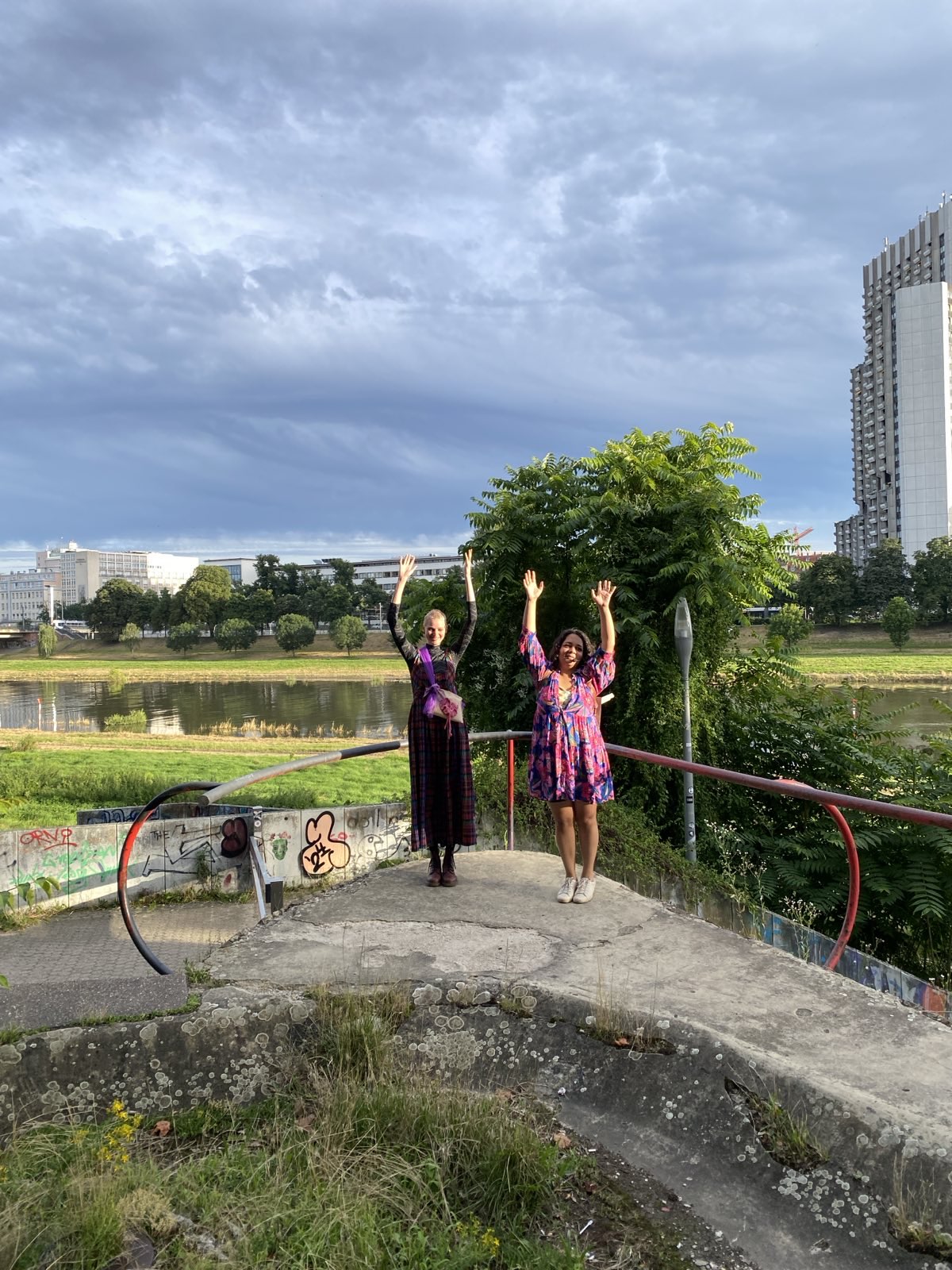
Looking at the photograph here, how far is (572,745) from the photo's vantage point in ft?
18.0

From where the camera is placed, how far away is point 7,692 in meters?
70.8

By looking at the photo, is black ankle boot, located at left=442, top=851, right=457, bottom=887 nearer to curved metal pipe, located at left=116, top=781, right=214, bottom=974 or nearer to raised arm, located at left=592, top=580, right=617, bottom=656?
raised arm, located at left=592, top=580, right=617, bottom=656

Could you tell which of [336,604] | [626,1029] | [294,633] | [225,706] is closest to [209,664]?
[294,633]

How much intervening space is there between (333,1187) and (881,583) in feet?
326

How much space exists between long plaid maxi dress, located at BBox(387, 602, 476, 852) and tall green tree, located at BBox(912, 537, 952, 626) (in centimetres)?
8984

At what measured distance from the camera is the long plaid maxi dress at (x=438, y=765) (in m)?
5.82

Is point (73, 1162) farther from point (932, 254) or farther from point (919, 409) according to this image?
point (932, 254)

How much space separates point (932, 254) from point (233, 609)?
125227 millimetres

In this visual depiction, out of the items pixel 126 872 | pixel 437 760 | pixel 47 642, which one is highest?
pixel 437 760

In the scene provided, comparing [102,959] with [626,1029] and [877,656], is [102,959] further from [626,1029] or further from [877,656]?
[877,656]

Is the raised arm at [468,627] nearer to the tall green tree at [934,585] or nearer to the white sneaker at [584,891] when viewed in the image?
the white sneaker at [584,891]

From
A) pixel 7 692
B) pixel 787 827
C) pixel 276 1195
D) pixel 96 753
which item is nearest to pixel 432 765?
pixel 276 1195

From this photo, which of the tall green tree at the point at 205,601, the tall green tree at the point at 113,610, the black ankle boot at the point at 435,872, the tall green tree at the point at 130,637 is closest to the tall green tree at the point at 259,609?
the tall green tree at the point at 205,601

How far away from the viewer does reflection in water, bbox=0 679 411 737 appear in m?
45.6
